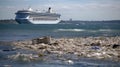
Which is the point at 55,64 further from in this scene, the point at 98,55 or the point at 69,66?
the point at 98,55

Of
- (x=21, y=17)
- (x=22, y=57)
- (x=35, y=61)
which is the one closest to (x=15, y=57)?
(x=22, y=57)

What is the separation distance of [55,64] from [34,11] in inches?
4679

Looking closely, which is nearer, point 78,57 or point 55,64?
point 55,64

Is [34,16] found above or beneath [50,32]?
beneath

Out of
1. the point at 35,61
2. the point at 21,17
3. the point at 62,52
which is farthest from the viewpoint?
the point at 21,17

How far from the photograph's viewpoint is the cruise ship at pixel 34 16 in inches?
5197

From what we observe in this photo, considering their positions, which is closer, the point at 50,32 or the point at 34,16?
the point at 50,32

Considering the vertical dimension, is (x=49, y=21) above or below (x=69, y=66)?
below

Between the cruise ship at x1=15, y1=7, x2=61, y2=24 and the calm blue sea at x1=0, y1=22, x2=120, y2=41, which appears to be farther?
the cruise ship at x1=15, y1=7, x2=61, y2=24

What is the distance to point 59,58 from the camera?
78.6ft

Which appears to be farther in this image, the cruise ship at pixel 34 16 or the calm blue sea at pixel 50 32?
the cruise ship at pixel 34 16

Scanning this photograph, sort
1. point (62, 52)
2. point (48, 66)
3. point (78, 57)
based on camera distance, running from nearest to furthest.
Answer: point (48, 66) < point (78, 57) < point (62, 52)

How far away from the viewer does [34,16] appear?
134 m

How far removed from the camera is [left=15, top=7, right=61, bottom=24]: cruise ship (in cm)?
13200
